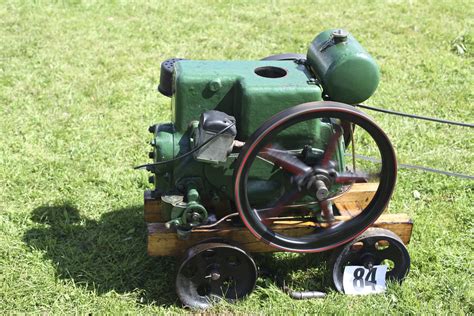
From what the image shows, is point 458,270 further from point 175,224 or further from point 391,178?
point 175,224

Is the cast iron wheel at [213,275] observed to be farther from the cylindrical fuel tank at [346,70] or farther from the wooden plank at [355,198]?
the cylindrical fuel tank at [346,70]

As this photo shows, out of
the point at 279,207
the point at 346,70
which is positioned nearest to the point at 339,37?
Answer: the point at 346,70

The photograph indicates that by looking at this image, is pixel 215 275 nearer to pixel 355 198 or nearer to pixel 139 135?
pixel 355 198

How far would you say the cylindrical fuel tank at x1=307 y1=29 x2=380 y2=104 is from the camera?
268 cm

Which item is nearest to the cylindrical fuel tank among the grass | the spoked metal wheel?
the spoked metal wheel

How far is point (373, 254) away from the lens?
9.64 feet

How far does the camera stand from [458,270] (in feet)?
10.5

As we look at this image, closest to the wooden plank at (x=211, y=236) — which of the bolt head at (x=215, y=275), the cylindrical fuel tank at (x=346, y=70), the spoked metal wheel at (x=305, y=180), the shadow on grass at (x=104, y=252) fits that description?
the spoked metal wheel at (x=305, y=180)

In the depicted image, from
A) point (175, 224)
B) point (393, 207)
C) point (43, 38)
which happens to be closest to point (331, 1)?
point (43, 38)

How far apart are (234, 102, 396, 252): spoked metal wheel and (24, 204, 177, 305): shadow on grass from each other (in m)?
0.66

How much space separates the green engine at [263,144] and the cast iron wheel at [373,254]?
136 millimetres

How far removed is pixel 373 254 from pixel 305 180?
0.59 metres

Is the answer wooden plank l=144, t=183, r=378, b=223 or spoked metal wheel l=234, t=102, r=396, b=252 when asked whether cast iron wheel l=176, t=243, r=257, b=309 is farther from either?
wooden plank l=144, t=183, r=378, b=223

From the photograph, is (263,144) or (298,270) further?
(298,270)
